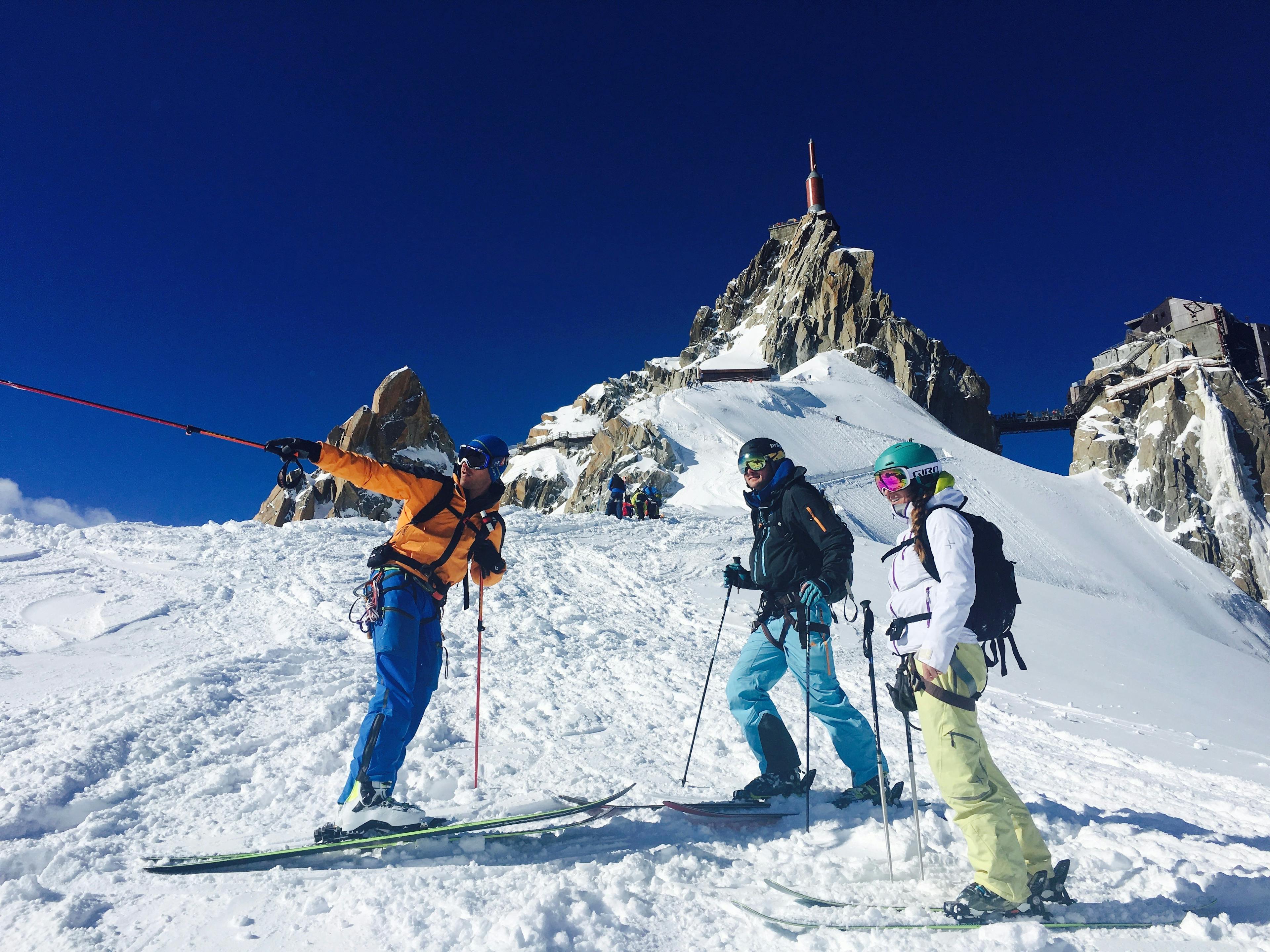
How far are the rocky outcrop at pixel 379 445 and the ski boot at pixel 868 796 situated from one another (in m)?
47.3

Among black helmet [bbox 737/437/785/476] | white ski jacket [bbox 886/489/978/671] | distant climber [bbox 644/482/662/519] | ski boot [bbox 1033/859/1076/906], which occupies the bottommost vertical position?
ski boot [bbox 1033/859/1076/906]

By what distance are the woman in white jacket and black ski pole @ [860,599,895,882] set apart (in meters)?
0.33

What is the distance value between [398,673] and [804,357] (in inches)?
2903

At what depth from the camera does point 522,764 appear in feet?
15.8

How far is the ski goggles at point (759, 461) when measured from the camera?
182 inches

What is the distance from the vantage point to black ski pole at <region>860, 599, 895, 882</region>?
321 centimetres

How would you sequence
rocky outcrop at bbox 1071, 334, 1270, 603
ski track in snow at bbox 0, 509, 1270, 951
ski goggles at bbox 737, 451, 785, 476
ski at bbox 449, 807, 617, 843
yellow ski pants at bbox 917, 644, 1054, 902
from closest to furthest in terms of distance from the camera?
ski track in snow at bbox 0, 509, 1270, 951, yellow ski pants at bbox 917, 644, 1054, 902, ski at bbox 449, 807, 617, 843, ski goggles at bbox 737, 451, 785, 476, rocky outcrop at bbox 1071, 334, 1270, 603

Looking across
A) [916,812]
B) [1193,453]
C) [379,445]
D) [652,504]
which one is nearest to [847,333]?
[1193,453]

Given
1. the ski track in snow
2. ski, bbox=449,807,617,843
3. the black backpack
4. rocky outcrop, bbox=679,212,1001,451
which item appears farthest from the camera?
rocky outcrop, bbox=679,212,1001,451

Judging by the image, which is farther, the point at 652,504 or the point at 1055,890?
the point at 652,504

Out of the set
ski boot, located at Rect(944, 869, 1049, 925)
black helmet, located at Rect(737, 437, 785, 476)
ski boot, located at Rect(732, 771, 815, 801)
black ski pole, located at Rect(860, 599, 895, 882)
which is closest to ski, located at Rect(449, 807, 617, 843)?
ski boot, located at Rect(732, 771, 815, 801)

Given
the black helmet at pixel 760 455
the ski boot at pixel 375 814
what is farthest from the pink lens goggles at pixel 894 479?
the ski boot at pixel 375 814

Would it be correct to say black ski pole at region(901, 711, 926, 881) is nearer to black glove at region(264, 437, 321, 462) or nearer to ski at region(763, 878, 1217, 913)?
ski at region(763, 878, 1217, 913)

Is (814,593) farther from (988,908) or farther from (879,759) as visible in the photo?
(988,908)
